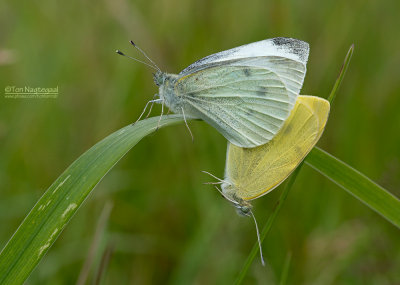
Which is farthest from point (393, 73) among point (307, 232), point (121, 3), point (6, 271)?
point (6, 271)

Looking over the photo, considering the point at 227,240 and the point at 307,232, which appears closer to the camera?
the point at 227,240

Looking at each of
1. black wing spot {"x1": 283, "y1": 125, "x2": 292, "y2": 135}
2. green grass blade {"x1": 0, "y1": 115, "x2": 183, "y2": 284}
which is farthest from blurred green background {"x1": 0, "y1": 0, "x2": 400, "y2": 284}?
green grass blade {"x1": 0, "y1": 115, "x2": 183, "y2": 284}

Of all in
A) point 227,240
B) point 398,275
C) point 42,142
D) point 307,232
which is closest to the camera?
point 398,275

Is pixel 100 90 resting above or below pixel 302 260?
above

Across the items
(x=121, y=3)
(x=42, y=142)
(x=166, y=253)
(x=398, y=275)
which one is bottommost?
(x=398, y=275)

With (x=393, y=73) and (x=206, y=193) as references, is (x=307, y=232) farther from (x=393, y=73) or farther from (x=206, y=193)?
(x=393, y=73)

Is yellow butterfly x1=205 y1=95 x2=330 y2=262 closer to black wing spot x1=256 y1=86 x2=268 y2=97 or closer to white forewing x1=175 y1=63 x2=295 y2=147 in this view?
white forewing x1=175 y1=63 x2=295 y2=147

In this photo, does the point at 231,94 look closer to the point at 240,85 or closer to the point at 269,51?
the point at 240,85
